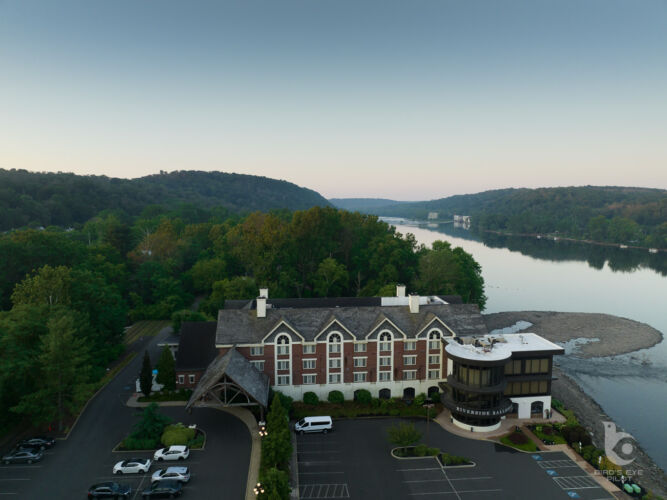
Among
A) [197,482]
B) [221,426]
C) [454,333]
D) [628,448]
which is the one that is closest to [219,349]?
[221,426]

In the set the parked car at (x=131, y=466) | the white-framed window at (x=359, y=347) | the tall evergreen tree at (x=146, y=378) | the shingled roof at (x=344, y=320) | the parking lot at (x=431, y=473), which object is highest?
the shingled roof at (x=344, y=320)

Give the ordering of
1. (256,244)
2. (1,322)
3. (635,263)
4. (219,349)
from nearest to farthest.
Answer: (1,322)
(219,349)
(256,244)
(635,263)

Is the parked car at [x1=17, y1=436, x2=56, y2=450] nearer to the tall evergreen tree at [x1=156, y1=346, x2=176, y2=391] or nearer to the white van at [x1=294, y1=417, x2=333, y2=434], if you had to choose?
the tall evergreen tree at [x1=156, y1=346, x2=176, y2=391]

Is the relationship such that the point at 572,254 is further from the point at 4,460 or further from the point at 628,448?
the point at 4,460

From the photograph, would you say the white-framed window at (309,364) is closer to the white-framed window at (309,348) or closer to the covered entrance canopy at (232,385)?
the white-framed window at (309,348)

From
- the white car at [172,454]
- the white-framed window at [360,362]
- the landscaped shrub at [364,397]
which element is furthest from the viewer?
the white-framed window at [360,362]

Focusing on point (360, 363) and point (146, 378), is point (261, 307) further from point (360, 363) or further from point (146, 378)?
point (146, 378)

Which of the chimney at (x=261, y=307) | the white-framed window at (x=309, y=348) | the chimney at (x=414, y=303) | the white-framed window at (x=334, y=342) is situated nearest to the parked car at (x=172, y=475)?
the white-framed window at (x=309, y=348)
